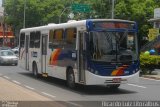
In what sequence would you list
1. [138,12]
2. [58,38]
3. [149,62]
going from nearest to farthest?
[58,38], [149,62], [138,12]

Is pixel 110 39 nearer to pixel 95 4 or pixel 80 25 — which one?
pixel 80 25

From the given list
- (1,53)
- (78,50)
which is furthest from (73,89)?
(1,53)

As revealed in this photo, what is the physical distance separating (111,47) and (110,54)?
0.86ft

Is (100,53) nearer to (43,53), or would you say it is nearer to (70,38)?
(70,38)

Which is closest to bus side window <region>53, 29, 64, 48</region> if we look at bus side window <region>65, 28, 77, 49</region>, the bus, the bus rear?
the bus

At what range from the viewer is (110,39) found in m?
16.6

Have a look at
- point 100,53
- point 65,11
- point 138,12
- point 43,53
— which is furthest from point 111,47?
point 65,11

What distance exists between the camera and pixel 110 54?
1642cm

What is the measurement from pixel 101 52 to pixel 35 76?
875 cm

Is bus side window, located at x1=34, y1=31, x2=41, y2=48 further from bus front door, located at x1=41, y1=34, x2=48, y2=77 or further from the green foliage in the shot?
the green foliage

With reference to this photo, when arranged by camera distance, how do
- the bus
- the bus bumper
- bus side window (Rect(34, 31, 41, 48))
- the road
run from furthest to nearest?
bus side window (Rect(34, 31, 41, 48))
the bus
the bus bumper
the road

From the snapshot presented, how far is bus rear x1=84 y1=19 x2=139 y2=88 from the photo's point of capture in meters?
16.3

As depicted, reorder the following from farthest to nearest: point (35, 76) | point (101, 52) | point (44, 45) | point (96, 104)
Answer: point (35, 76)
point (44, 45)
point (101, 52)
point (96, 104)

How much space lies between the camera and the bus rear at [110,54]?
16.3m
